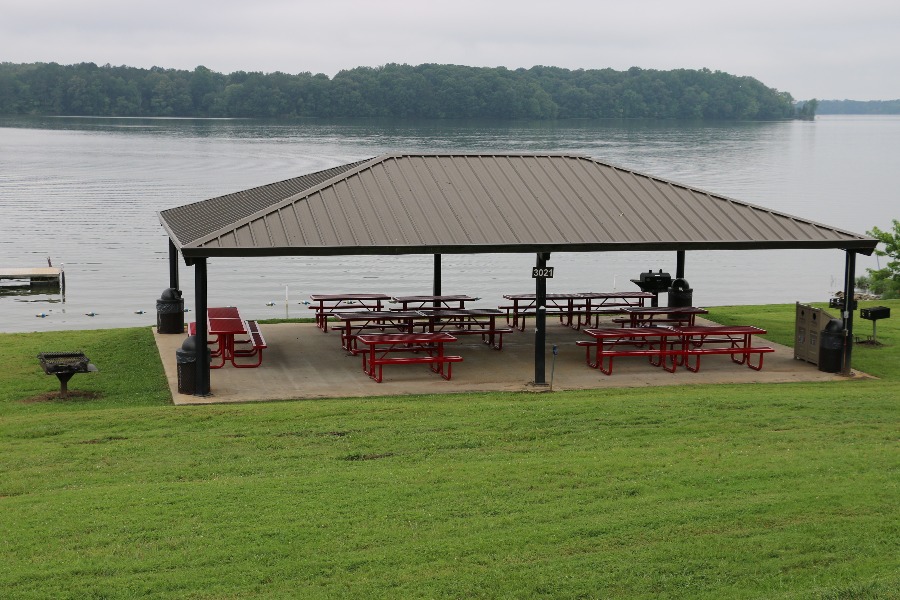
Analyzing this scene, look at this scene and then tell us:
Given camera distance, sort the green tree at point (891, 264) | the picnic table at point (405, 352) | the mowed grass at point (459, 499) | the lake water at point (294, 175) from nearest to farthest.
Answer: the mowed grass at point (459, 499)
the picnic table at point (405, 352)
the green tree at point (891, 264)
the lake water at point (294, 175)

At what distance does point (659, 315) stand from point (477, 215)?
583 cm

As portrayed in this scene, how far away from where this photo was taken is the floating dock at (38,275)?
36062 mm

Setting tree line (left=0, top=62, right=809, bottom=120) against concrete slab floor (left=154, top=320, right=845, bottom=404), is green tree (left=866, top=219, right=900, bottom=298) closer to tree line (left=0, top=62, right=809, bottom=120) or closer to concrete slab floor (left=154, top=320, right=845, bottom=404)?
concrete slab floor (left=154, top=320, right=845, bottom=404)

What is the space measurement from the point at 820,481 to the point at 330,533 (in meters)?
4.04

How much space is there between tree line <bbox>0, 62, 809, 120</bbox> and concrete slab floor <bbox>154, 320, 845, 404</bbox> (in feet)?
464

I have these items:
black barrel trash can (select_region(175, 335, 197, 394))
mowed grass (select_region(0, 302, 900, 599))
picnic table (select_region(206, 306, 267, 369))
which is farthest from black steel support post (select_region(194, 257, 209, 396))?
picnic table (select_region(206, 306, 267, 369))

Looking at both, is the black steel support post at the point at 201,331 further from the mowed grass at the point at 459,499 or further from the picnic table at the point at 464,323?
the picnic table at the point at 464,323

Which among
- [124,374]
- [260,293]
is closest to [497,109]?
[260,293]

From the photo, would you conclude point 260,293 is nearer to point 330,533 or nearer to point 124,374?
point 124,374

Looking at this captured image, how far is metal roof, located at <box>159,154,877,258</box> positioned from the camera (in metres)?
14.9

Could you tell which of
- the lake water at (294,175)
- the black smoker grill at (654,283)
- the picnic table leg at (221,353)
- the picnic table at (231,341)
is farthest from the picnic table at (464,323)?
the lake water at (294,175)

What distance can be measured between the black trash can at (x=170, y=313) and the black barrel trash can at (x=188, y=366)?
17.1 feet

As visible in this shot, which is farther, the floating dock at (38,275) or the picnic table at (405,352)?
the floating dock at (38,275)

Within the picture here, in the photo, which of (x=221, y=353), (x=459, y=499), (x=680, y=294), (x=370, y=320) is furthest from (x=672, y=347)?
(x=459, y=499)
